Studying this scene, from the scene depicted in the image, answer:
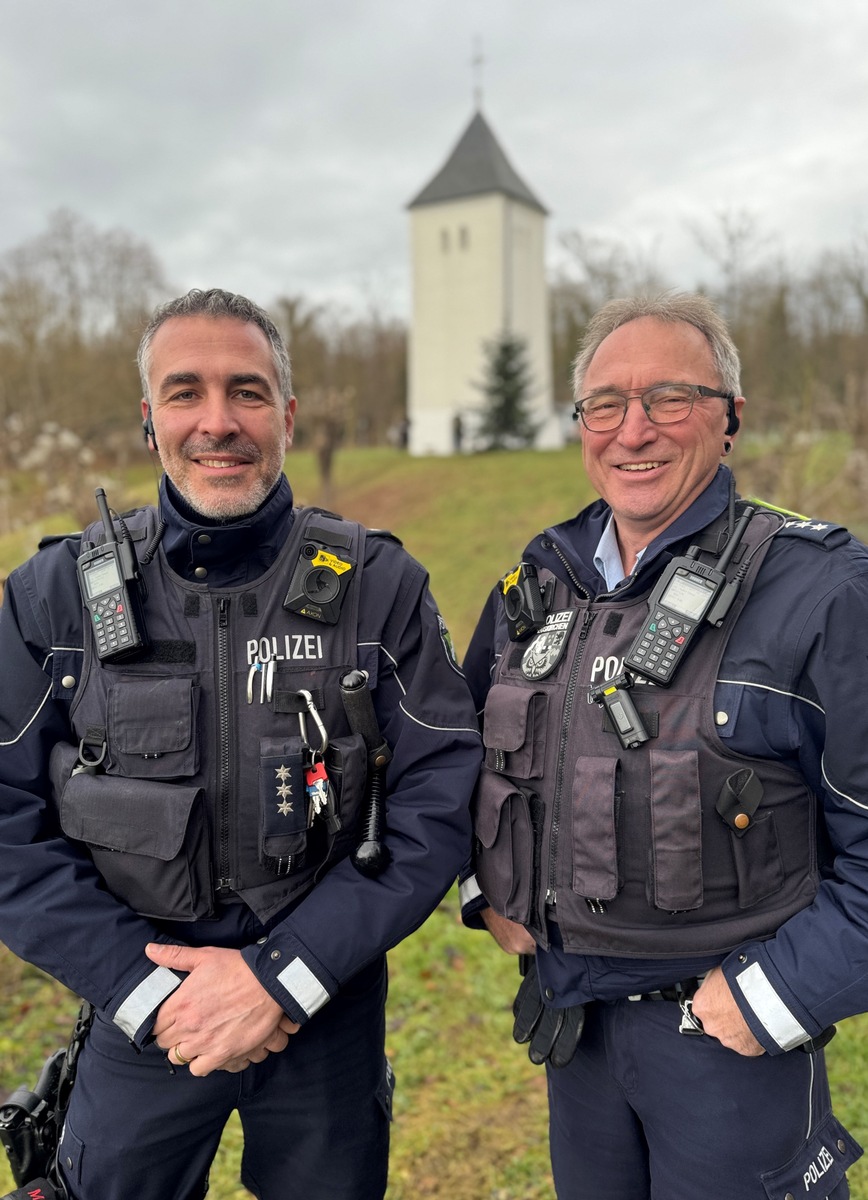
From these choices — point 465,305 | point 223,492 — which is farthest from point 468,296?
point 223,492

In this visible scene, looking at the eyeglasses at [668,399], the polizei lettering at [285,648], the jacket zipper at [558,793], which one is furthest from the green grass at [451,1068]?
the eyeglasses at [668,399]

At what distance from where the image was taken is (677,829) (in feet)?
6.81

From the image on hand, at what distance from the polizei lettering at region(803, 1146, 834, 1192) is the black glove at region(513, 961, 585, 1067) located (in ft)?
2.02

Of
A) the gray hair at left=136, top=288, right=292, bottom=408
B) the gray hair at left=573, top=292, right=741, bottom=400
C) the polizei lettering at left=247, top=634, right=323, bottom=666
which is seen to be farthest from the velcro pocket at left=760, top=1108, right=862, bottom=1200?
the gray hair at left=136, top=288, right=292, bottom=408

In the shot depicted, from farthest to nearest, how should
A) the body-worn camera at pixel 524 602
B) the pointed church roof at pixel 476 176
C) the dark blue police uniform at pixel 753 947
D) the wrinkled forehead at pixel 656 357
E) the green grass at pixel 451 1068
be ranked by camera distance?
1. the pointed church roof at pixel 476 176
2. the green grass at pixel 451 1068
3. the body-worn camera at pixel 524 602
4. the wrinkled forehead at pixel 656 357
5. the dark blue police uniform at pixel 753 947

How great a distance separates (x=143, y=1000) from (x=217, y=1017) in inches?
8.0

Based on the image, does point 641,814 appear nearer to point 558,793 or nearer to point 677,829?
point 677,829

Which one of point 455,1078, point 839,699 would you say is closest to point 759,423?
point 455,1078

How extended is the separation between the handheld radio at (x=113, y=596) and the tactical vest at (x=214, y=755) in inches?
2.3

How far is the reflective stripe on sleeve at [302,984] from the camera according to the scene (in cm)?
214

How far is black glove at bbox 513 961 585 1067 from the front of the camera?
90.9 inches

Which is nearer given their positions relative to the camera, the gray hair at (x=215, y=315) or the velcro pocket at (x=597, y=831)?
the velcro pocket at (x=597, y=831)

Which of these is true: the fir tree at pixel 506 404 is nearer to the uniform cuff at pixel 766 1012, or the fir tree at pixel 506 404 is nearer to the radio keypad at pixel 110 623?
the radio keypad at pixel 110 623

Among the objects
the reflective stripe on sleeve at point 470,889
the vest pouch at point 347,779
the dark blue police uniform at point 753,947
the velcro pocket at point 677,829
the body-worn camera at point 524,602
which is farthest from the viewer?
the reflective stripe on sleeve at point 470,889
